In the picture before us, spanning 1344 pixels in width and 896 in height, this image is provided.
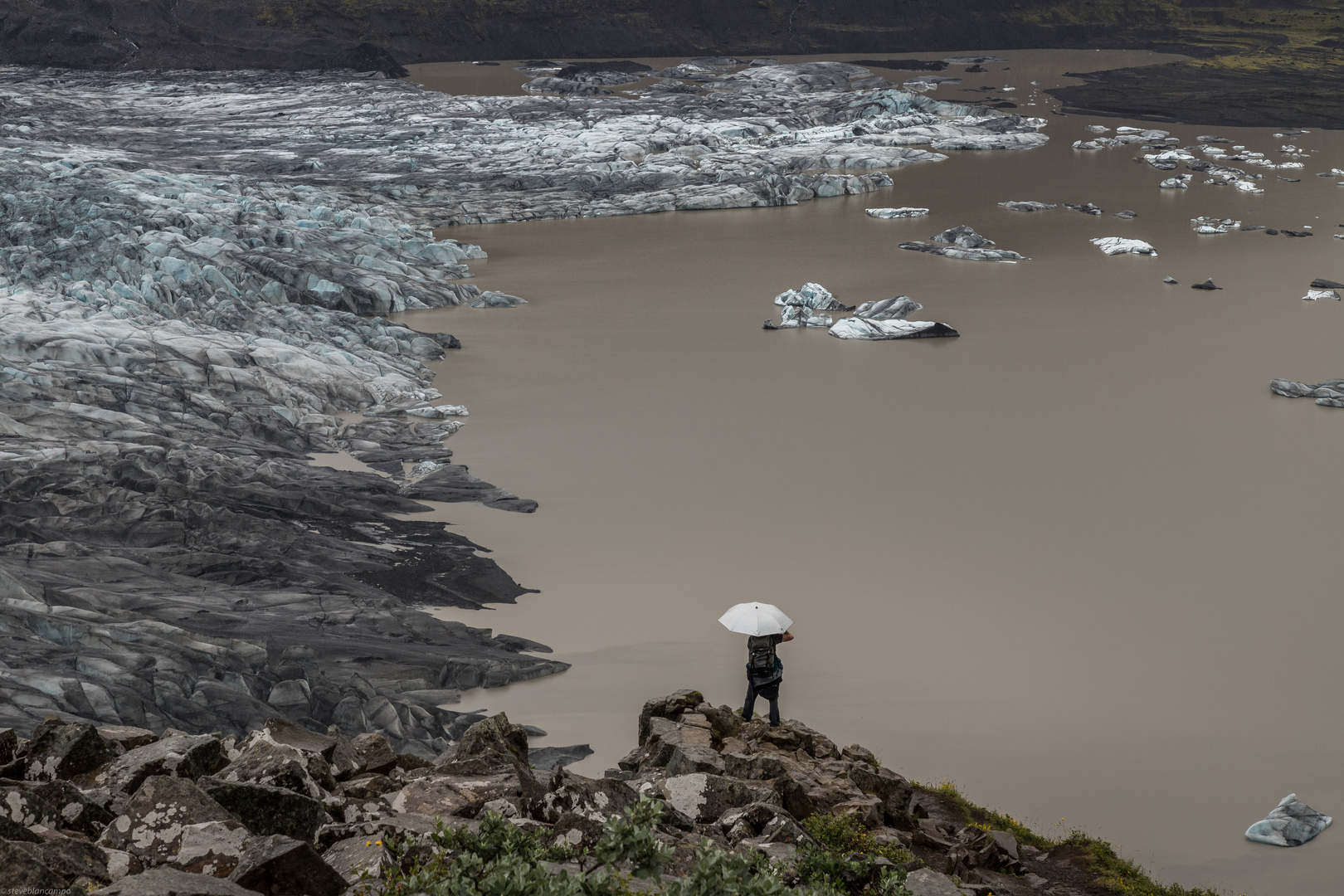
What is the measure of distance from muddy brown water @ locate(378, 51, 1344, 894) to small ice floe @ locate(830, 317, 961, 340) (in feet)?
1.35

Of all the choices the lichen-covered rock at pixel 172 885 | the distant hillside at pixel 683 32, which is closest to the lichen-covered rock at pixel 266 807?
the lichen-covered rock at pixel 172 885

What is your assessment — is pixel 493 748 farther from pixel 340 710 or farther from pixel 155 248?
pixel 155 248

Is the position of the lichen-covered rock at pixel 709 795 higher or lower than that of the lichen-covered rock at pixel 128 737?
lower

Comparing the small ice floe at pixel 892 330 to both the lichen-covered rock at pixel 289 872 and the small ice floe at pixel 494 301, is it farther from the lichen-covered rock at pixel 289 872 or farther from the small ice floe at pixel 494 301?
the lichen-covered rock at pixel 289 872

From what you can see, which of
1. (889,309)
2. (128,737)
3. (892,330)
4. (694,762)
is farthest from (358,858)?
(889,309)

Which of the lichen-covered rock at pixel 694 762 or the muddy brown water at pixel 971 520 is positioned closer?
the lichen-covered rock at pixel 694 762

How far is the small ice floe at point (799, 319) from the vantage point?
80.9 feet

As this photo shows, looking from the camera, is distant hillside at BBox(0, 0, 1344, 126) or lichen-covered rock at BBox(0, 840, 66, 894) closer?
lichen-covered rock at BBox(0, 840, 66, 894)

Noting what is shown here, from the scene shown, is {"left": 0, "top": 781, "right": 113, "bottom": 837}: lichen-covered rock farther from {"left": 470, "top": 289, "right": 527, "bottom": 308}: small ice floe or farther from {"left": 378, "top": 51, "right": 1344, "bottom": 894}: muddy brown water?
{"left": 470, "top": 289, "right": 527, "bottom": 308}: small ice floe

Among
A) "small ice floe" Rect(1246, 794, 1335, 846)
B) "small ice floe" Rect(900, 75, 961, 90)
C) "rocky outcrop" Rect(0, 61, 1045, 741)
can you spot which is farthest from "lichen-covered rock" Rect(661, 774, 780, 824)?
"small ice floe" Rect(900, 75, 961, 90)

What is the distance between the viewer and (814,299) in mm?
25781

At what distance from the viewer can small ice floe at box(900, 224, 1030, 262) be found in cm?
3091

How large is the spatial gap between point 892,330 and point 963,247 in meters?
9.14

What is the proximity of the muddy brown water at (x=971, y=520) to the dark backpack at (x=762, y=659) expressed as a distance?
149 centimetres
